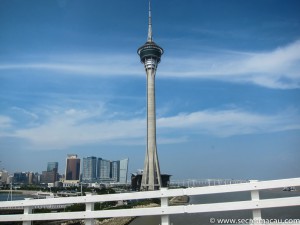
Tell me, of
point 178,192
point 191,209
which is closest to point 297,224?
point 191,209

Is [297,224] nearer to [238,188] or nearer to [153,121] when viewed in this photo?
[238,188]

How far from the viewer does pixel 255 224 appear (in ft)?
14.0

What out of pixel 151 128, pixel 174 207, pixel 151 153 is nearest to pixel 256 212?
pixel 174 207

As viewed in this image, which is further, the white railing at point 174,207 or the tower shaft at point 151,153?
the tower shaft at point 151,153

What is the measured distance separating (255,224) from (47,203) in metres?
3.75

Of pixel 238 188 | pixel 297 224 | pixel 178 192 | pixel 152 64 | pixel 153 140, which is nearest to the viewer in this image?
pixel 297 224

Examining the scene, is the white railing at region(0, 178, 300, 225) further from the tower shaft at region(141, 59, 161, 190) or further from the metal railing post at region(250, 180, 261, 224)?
the tower shaft at region(141, 59, 161, 190)

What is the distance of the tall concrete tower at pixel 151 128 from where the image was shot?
8462 cm

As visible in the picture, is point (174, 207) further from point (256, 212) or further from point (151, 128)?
point (151, 128)

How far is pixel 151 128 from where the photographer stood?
85938mm

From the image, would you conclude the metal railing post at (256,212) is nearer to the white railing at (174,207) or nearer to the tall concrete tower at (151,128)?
the white railing at (174,207)

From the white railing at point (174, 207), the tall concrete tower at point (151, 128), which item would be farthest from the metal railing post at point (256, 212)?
the tall concrete tower at point (151, 128)

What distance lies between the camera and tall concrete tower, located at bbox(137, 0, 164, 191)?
84.6 m

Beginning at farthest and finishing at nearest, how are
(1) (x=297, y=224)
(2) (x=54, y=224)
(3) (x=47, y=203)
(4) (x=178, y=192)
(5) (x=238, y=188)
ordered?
(2) (x=54, y=224)
(3) (x=47, y=203)
(4) (x=178, y=192)
(5) (x=238, y=188)
(1) (x=297, y=224)
